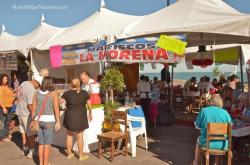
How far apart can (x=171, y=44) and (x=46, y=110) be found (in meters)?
2.94

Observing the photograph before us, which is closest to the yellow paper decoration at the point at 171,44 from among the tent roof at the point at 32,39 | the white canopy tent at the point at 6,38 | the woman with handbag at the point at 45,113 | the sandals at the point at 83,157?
the woman with handbag at the point at 45,113

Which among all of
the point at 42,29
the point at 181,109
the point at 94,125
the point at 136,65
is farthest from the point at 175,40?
the point at 42,29

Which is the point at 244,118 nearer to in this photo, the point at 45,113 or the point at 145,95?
the point at 45,113

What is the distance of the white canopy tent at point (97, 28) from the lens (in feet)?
27.8

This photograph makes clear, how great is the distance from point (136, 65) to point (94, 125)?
5.19 meters

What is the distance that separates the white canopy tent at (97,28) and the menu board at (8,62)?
2.51 metres

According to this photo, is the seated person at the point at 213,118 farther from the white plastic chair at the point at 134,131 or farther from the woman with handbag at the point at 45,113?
the woman with handbag at the point at 45,113

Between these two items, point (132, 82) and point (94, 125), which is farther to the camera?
point (132, 82)

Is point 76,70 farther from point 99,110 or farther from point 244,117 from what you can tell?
point 244,117

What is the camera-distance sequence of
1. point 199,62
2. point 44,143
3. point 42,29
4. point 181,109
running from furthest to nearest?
point 42,29
point 181,109
point 199,62
point 44,143

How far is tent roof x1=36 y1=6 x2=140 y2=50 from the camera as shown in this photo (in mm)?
8508

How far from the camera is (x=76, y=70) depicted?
37.7 ft

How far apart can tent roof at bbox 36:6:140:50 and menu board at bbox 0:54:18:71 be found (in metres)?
2.51

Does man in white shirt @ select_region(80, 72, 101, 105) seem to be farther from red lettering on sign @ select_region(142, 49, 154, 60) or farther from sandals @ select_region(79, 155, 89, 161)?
sandals @ select_region(79, 155, 89, 161)
